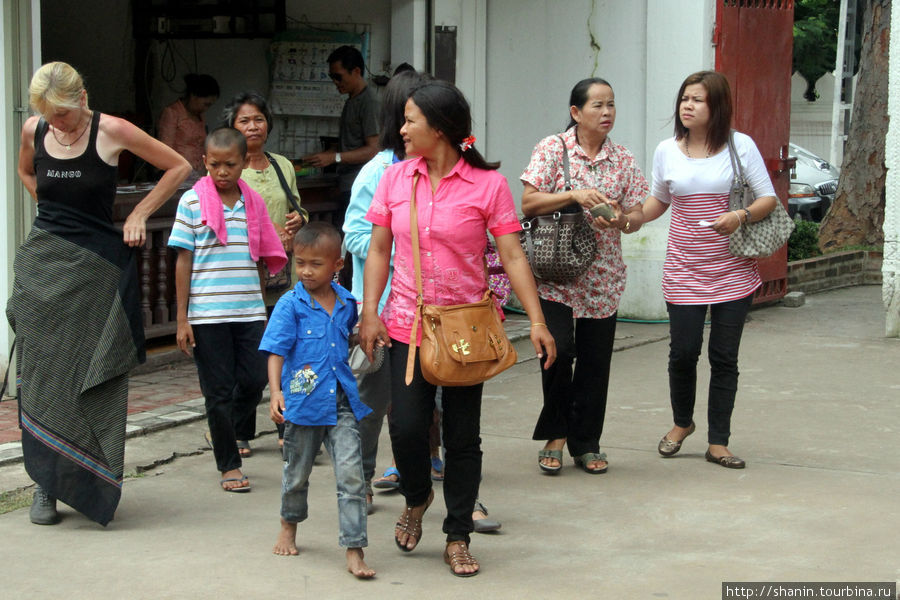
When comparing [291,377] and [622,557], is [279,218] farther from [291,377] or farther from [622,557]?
[622,557]

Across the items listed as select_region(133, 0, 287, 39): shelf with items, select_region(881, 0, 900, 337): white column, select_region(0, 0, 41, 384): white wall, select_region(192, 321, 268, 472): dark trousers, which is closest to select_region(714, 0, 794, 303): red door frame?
select_region(881, 0, 900, 337): white column

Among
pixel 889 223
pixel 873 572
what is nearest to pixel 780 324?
pixel 889 223

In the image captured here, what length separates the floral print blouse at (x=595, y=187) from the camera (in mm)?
5566

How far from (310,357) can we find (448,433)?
0.58 m

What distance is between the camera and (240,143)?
5.43m

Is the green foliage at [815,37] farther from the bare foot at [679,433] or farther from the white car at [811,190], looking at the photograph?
the bare foot at [679,433]

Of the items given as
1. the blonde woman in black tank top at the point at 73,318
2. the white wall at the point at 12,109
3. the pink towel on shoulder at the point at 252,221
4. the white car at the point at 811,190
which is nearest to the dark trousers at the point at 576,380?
the pink towel on shoulder at the point at 252,221

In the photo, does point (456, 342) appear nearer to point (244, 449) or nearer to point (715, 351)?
point (715, 351)

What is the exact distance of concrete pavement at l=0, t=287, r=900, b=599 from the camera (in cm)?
427

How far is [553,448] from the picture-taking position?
5.77 meters

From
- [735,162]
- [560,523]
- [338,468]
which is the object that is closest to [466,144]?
[338,468]

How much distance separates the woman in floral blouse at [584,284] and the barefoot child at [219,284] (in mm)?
1312

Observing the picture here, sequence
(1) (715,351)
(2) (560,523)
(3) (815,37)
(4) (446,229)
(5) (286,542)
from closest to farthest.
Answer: (4) (446,229) → (5) (286,542) → (2) (560,523) → (1) (715,351) → (3) (815,37)

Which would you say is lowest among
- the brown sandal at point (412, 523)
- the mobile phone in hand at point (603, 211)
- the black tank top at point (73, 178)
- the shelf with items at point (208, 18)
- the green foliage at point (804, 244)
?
the brown sandal at point (412, 523)
